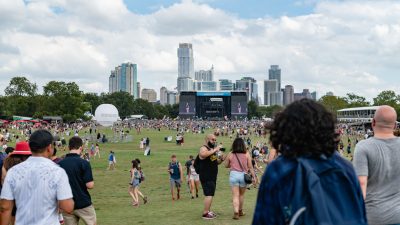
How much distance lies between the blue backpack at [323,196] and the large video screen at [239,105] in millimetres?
133599

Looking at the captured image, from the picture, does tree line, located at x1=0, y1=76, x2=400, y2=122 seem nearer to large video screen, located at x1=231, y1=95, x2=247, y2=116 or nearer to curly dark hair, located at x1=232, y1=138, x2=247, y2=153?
large video screen, located at x1=231, y1=95, x2=247, y2=116

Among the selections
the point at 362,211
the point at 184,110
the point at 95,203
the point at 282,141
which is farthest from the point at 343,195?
the point at 184,110

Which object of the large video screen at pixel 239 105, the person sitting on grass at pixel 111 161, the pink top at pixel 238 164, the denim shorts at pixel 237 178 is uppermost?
the large video screen at pixel 239 105

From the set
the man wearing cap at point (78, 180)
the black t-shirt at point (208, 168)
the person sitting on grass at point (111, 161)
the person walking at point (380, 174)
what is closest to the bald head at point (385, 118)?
the person walking at point (380, 174)

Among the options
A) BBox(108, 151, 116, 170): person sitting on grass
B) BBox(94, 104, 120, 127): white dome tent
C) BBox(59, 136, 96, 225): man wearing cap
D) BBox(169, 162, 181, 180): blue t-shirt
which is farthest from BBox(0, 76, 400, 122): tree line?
BBox(59, 136, 96, 225): man wearing cap

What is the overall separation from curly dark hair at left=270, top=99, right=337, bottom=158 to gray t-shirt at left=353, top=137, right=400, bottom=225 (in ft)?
5.02

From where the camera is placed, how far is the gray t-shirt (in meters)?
4.30

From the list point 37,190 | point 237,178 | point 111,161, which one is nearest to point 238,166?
point 237,178

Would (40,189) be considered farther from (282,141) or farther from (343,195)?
(343,195)

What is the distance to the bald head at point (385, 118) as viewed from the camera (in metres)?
4.45

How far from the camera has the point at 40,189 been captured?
431 centimetres

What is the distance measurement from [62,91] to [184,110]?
3265 cm

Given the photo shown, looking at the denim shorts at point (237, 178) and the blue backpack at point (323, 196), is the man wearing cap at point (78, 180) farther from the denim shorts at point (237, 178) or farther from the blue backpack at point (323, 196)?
the blue backpack at point (323, 196)

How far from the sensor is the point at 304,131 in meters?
2.83
